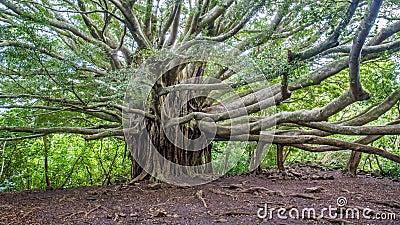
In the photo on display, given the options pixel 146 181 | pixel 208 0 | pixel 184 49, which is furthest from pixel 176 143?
pixel 208 0

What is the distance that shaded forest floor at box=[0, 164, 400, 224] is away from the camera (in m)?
2.54

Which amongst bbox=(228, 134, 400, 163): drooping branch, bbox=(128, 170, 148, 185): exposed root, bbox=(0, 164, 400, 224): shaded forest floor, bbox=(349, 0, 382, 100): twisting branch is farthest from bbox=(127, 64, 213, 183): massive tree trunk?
bbox=(349, 0, 382, 100): twisting branch

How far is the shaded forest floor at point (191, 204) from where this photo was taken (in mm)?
2543

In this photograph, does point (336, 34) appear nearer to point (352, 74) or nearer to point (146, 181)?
point (352, 74)

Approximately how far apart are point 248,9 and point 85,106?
215cm

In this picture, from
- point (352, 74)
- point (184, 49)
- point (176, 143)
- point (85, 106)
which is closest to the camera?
point (352, 74)

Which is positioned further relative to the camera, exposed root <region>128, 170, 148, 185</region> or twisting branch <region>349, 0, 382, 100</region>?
exposed root <region>128, 170, 148, 185</region>

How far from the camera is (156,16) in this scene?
4605mm

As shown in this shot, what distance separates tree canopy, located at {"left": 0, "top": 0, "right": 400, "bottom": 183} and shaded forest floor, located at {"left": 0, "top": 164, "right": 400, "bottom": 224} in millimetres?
677

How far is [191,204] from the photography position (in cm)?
313

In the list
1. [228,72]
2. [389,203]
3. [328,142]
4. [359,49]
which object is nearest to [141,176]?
[228,72]

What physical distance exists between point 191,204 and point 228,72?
8.38 feet

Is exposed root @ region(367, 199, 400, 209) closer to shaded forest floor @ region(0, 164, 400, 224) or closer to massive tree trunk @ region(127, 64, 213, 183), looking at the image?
shaded forest floor @ region(0, 164, 400, 224)

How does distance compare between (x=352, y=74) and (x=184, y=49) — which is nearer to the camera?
(x=352, y=74)
